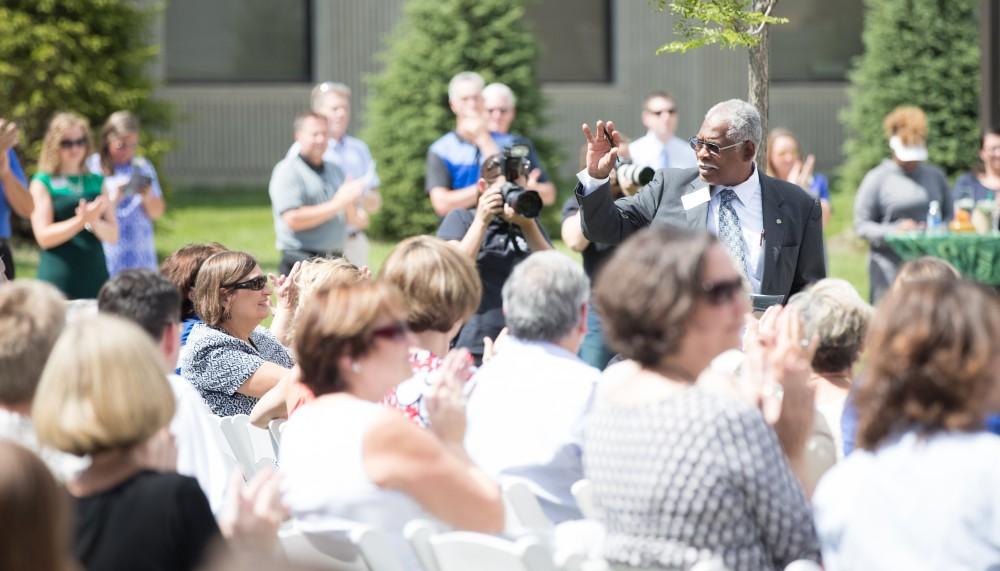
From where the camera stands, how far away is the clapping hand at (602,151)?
488 centimetres

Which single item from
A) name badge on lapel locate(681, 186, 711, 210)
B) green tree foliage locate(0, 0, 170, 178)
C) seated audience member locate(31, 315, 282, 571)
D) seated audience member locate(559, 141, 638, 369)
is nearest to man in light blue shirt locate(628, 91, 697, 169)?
seated audience member locate(559, 141, 638, 369)

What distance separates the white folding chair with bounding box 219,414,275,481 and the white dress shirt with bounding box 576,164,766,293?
1.49m

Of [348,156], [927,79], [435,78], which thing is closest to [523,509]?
[348,156]

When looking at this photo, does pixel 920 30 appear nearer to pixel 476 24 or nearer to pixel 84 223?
pixel 476 24

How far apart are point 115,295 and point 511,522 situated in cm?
116

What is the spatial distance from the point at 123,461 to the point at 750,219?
2.81 metres

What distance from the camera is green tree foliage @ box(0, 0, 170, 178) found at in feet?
50.4

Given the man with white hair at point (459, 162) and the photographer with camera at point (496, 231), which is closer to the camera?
the photographer with camera at point (496, 231)

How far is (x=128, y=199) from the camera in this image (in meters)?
8.67

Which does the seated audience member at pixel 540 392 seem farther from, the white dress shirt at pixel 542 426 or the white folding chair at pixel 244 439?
the white folding chair at pixel 244 439

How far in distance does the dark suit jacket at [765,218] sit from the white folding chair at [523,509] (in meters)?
1.65

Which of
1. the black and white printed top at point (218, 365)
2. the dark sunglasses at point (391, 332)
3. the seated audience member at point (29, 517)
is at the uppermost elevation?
the dark sunglasses at point (391, 332)

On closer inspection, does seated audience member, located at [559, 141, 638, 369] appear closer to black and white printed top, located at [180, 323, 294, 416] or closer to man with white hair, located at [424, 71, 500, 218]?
man with white hair, located at [424, 71, 500, 218]

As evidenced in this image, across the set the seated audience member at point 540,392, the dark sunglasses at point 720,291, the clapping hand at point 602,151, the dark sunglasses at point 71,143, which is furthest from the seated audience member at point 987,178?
the dark sunglasses at point 720,291
